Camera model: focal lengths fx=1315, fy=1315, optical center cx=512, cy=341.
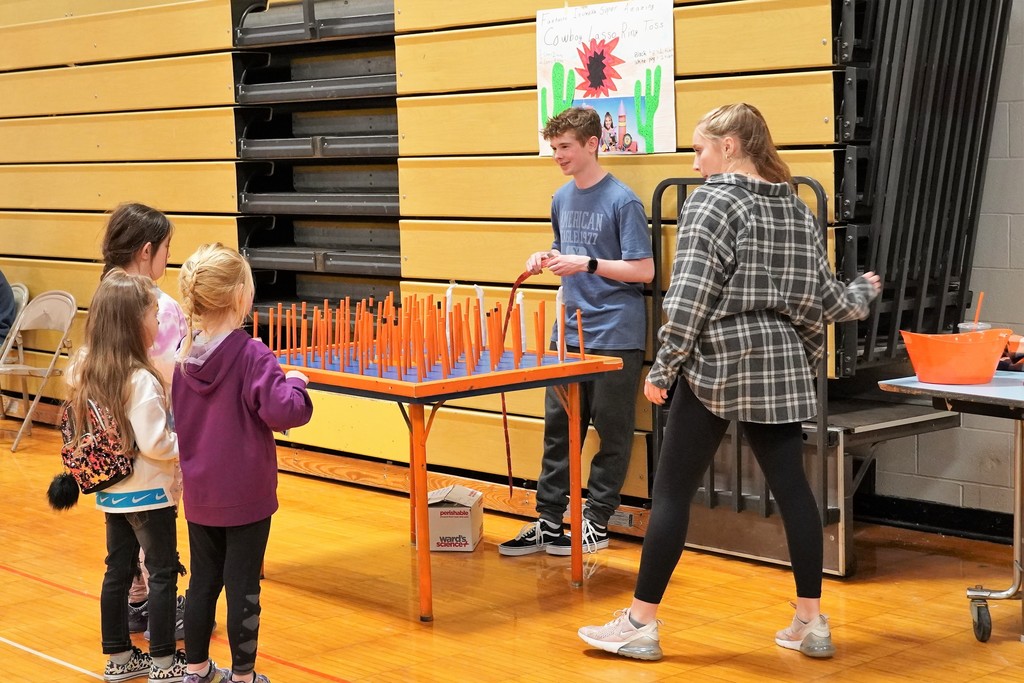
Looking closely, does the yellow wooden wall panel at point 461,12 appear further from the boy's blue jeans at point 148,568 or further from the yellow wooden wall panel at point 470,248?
the boy's blue jeans at point 148,568

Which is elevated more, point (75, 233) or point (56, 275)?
point (75, 233)

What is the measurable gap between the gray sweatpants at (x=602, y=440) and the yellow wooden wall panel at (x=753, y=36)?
1.08m

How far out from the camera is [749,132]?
3.49 metres

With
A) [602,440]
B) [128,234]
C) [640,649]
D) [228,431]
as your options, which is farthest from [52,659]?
[602,440]

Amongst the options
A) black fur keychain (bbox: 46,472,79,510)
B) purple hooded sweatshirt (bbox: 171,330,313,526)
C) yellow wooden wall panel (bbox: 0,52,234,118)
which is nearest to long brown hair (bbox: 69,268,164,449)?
black fur keychain (bbox: 46,472,79,510)

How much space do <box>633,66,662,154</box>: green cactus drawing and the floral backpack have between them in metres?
2.29

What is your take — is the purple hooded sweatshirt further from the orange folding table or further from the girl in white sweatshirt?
the orange folding table

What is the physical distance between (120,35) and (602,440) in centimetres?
386

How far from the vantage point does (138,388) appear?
11.2 ft

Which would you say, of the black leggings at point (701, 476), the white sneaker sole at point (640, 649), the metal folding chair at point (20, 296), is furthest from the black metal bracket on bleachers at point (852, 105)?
the metal folding chair at point (20, 296)

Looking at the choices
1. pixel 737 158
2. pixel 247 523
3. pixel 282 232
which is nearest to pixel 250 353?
pixel 247 523

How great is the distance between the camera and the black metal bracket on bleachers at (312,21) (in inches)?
230

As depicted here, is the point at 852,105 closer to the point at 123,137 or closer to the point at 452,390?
the point at 452,390

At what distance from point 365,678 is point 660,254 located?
1.97 m
